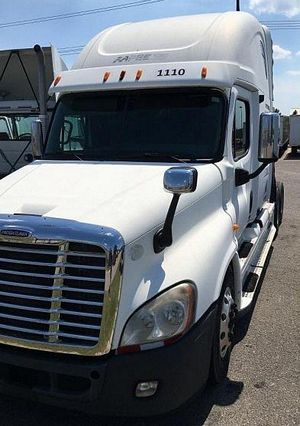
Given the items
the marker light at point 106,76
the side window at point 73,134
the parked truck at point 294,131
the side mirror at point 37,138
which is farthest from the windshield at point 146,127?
the parked truck at point 294,131

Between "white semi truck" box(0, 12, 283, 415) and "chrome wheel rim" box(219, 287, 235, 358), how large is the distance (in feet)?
0.07

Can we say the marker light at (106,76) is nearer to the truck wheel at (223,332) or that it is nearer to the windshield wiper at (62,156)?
the windshield wiper at (62,156)

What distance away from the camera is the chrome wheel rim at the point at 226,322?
3688mm

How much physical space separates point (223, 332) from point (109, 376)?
1165 mm

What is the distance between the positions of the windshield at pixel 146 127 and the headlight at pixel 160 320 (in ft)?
4.84

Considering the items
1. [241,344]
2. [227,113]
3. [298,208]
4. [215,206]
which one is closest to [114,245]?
[215,206]

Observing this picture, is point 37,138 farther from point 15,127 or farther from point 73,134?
point 15,127

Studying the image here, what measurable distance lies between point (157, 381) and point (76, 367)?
1.52 ft

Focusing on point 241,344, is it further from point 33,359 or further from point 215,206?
point 33,359

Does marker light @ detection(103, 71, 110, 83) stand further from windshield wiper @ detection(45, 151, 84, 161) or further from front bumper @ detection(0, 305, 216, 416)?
front bumper @ detection(0, 305, 216, 416)

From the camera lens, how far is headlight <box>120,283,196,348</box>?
113 inches

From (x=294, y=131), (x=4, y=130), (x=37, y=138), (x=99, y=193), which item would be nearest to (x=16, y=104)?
(x=4, y=130)

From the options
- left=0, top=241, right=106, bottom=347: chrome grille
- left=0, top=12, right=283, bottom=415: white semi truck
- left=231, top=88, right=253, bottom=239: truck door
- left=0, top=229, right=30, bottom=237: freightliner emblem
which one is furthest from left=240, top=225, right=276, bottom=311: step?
left=0, top=229, right=30, bottom=237: freightliner emblem

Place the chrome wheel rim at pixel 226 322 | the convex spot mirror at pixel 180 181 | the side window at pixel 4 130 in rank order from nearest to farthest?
the convex spot mirror at pixel 180 181 < the chrome wheel rim at pixel 226 322 < the side window at pixel 4 130
